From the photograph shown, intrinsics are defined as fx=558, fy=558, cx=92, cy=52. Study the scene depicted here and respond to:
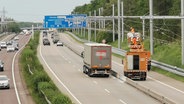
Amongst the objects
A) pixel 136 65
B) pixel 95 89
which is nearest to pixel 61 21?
pixel 136 65

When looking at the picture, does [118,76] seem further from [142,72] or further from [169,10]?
[169,10]

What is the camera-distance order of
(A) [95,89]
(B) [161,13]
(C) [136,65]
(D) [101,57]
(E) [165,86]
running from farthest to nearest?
(B) [161,13] < (D) [101,57] < (C) [136,65] < (E) [165,86] < (A) [95,89]

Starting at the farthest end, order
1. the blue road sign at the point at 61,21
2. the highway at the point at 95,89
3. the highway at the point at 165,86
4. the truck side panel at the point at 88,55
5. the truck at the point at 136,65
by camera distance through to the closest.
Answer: the blue road sign at the point at 61,21, the truck side panel at the point at 88,55, the truck at the point at 136,65, the highway at the point at 165,86, the highway at the point at 95,89

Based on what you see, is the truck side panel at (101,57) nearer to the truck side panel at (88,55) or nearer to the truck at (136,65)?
the truck side panel at (88,55)

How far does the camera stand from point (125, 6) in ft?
394

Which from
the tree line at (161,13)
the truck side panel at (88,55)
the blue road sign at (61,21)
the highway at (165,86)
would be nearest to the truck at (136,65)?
the highway at (165,86)

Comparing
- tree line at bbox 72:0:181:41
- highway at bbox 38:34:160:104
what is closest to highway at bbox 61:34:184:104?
highway at bbox 38:34:160:104

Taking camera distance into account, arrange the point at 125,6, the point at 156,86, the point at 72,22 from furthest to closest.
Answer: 1. the point at 125,6
2. the point at 72,22
3. the point at 156,86

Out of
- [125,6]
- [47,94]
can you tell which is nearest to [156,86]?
[47,94]

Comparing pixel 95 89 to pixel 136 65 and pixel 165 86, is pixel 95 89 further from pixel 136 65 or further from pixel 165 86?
pixel 136 65

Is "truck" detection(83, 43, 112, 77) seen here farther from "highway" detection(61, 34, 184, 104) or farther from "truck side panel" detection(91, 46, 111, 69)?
"highway" detection(61, 34, 184, 104)

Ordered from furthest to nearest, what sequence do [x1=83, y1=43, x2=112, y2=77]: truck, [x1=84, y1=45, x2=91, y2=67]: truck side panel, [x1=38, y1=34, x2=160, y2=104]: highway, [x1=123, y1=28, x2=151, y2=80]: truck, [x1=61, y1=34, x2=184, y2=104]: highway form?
[x1=84, y1=45, x2=91, y2=67]: truck side panel, [x1=83, y1=43, x2=112, y2=77]: truck, [x1=123, y1=28, x2=151, y2=80]: truck, [x1=61, y1=34, x2=184, y2=104]: highway, [x1=38, y1=34, x2=160, y2=104]: highway

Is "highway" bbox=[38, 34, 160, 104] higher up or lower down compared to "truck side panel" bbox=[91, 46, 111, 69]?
lower down

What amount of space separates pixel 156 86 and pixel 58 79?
1010cm
